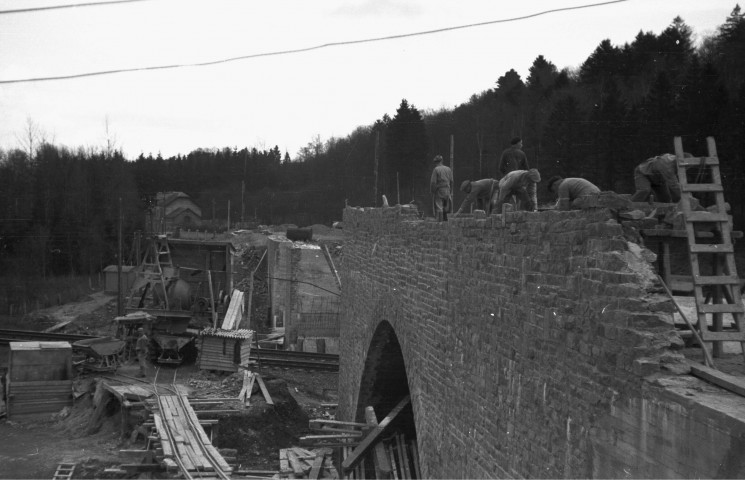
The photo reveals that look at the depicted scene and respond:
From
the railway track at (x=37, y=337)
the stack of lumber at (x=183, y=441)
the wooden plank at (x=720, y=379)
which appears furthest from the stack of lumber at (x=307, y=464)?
the railway track at (x=37, y=337)

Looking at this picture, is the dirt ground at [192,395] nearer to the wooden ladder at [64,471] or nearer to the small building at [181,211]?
the wooden ladder at [64,471]

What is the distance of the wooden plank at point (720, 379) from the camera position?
453 centimetres

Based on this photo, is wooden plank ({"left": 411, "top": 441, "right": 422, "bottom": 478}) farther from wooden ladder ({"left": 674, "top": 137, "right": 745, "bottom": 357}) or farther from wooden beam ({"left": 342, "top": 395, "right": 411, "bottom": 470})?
wooden ladder ({"left": 674, "top": 137, "right": 745, "bottom": 357})

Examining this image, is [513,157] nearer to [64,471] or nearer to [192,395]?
[64,471]

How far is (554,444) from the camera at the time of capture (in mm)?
6242

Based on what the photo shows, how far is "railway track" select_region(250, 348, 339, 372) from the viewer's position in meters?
Answer: 24.6

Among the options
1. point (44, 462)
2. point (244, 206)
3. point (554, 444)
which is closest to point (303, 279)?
point (44, 462)

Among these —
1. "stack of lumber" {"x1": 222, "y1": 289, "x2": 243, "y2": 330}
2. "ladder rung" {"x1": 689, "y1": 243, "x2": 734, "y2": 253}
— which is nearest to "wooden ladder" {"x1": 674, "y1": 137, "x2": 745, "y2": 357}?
"ladder rung" {"x1": 689, "y1": 243, "x2": 734, "y2": 253}

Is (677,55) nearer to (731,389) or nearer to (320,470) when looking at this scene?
(320,470)

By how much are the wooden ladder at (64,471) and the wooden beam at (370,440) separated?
19.9ft

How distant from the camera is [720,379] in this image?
467 centimetres

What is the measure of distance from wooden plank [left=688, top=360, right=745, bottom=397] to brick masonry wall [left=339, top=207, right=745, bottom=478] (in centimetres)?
15

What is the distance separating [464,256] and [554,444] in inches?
124

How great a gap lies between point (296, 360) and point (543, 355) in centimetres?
1975
